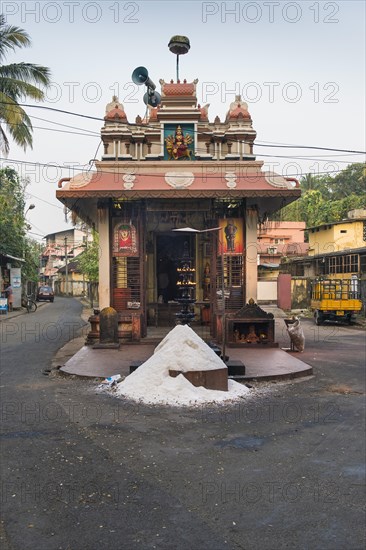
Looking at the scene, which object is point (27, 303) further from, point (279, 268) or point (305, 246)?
point (305, 246)

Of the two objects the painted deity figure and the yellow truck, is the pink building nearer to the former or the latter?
the yellow truck

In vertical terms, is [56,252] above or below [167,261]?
above

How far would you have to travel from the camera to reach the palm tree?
63.2 ft

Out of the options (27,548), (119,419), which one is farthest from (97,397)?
(27,548)

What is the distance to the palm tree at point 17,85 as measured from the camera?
19.3 metres

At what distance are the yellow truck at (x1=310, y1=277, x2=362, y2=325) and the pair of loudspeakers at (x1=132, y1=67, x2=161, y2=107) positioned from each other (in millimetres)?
12714

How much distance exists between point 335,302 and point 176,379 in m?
16.8

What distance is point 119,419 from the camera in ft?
23.6

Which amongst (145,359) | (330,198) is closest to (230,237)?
(145,359)

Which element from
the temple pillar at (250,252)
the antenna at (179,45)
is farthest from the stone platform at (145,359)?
the antenna at (179,45)

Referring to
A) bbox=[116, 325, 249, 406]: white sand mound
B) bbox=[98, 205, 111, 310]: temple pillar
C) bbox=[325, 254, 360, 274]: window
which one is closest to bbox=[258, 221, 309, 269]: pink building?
bbox=[325, 254, 360, 274]: window

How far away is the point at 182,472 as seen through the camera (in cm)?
523

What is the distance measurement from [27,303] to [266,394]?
27.7m

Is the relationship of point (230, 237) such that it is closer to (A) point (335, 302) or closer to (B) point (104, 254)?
(B) point (104, 254)
